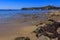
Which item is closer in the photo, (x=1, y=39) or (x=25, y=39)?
(x=25, y=39)

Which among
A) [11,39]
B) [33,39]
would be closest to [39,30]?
[33,39]

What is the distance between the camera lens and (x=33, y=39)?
8.98 m

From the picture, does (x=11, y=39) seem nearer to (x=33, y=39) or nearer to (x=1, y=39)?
(x=1, y=39)

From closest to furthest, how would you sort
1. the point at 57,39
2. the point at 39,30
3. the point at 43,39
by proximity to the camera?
1. the point at 43,39
2. the point at 57,39
3. the point at 39,30

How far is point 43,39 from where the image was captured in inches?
297

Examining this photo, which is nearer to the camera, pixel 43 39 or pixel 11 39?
pixel 43 39

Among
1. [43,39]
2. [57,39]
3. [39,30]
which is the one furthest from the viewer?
[39,30]

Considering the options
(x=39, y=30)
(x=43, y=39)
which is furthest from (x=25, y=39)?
(x=39, y=30)

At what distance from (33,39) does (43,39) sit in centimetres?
150

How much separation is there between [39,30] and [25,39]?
2.73 m

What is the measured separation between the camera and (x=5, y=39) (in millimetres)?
8797

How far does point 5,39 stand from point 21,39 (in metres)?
1.45

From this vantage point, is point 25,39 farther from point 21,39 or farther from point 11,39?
point 11,39

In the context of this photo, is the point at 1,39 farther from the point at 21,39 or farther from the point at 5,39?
the point at 21,39
